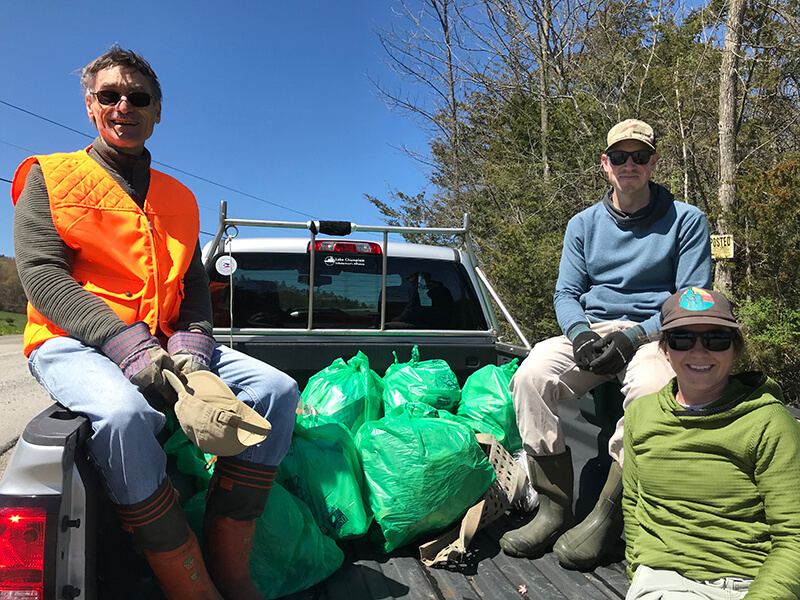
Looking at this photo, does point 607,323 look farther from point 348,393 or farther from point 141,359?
point 141,359

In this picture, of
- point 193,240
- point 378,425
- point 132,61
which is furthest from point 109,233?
point 378,425

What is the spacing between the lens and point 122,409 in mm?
1537

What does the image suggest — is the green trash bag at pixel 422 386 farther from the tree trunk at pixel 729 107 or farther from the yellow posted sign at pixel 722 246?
the tree trunk at pixel 729 107

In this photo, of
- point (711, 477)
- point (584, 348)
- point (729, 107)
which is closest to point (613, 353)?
point (584, 348)

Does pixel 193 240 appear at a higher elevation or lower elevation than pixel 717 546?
higher

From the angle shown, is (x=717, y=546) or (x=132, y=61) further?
(x=132, y=61)

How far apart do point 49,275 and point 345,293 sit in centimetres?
195

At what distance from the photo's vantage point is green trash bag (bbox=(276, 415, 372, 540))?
2209 millimetres

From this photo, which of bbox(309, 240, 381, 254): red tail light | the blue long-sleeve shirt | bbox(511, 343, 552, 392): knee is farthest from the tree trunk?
bbox(511, 343, 552, 392): knee

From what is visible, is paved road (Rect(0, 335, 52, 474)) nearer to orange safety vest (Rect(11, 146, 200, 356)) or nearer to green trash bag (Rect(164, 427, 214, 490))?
green trash bag (Rect(164, 427, 214, 490))

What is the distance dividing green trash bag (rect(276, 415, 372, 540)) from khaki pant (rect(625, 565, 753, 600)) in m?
1.01

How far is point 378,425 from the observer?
251 centimetres

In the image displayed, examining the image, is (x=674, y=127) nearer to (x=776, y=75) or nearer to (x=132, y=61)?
(x=776, y=75)

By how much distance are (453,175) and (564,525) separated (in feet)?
46.6
